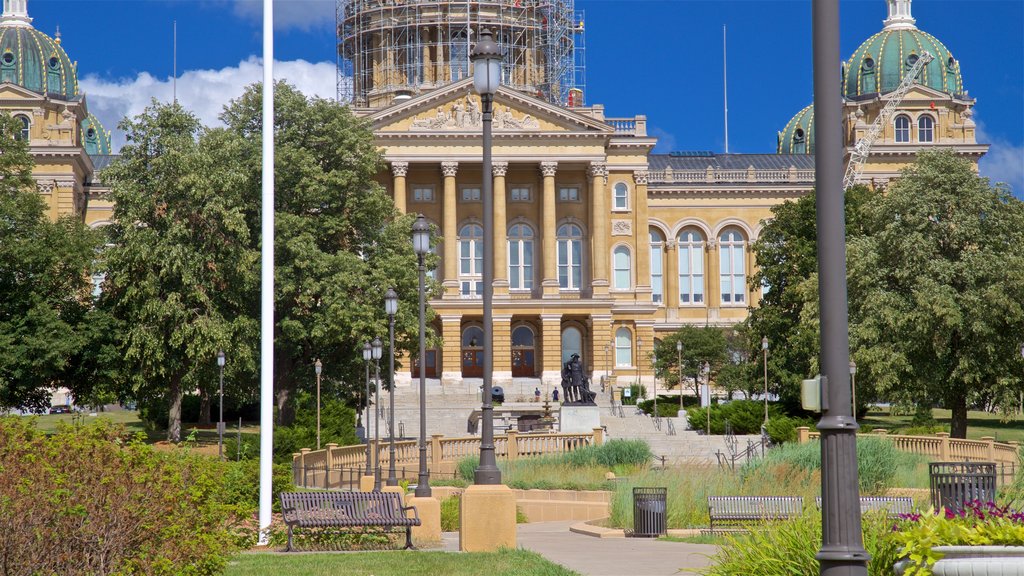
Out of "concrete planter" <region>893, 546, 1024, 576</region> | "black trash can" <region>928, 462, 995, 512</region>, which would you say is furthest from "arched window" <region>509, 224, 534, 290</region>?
"concrete planter" <region>893, 546, 1024, 576</region>

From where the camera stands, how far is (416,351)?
5997 centimetres

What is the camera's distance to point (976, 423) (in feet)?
211

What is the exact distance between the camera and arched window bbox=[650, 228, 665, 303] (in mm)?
99812

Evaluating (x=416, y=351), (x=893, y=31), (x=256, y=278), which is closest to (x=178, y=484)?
(x=256, y=278)

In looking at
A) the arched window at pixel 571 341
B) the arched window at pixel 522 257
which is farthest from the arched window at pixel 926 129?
A: the arched window at pixel 522 257

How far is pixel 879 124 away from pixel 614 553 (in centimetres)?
8150

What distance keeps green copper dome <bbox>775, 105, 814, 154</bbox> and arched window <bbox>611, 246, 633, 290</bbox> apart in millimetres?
29317

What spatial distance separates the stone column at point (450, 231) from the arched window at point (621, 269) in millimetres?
12002

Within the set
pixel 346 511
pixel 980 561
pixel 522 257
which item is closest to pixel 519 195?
pixel 522 257

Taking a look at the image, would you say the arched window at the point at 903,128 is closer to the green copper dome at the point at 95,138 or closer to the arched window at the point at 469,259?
the arched window at the point at 469,259

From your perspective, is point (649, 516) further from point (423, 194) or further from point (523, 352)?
point (523, 352)

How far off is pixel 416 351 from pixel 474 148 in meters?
26.5

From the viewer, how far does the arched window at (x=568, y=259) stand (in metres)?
87.9

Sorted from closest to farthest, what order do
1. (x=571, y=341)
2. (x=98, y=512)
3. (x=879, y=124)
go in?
(x=98, y=512), (x=571, y=341), (x=879, y=124)
